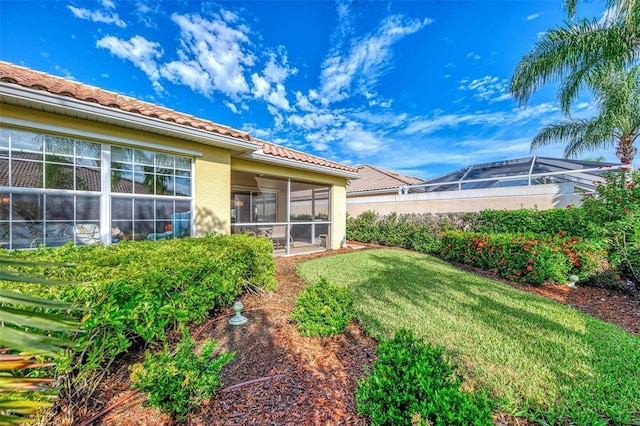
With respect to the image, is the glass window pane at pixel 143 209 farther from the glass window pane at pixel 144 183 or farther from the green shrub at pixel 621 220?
the green shrub at pixel 621 220

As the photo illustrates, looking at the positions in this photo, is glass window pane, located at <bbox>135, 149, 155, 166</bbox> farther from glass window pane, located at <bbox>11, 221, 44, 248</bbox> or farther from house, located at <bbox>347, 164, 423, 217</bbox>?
house, located at <bbox>347, 164, 423, 217</bbox>

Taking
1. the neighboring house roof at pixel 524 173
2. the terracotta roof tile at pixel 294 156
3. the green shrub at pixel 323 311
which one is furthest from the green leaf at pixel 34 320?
the neighboring house roof at pixel 524 173

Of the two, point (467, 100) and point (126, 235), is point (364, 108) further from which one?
point (126, 235)

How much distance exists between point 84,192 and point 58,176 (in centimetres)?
45

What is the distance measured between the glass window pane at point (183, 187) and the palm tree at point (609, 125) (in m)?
13.3

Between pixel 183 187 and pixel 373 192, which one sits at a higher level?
pixel 373 192

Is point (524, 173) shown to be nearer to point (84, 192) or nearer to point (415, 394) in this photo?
point (415, 394)

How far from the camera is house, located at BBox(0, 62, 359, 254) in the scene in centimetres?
411

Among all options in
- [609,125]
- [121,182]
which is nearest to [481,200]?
[609,125]

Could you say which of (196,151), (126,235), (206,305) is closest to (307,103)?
(196,151)

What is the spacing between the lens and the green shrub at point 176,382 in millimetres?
1865

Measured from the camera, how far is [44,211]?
4.48 metres

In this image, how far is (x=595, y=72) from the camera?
804 centimetres

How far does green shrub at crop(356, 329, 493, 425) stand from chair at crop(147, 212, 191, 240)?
18.4ft
